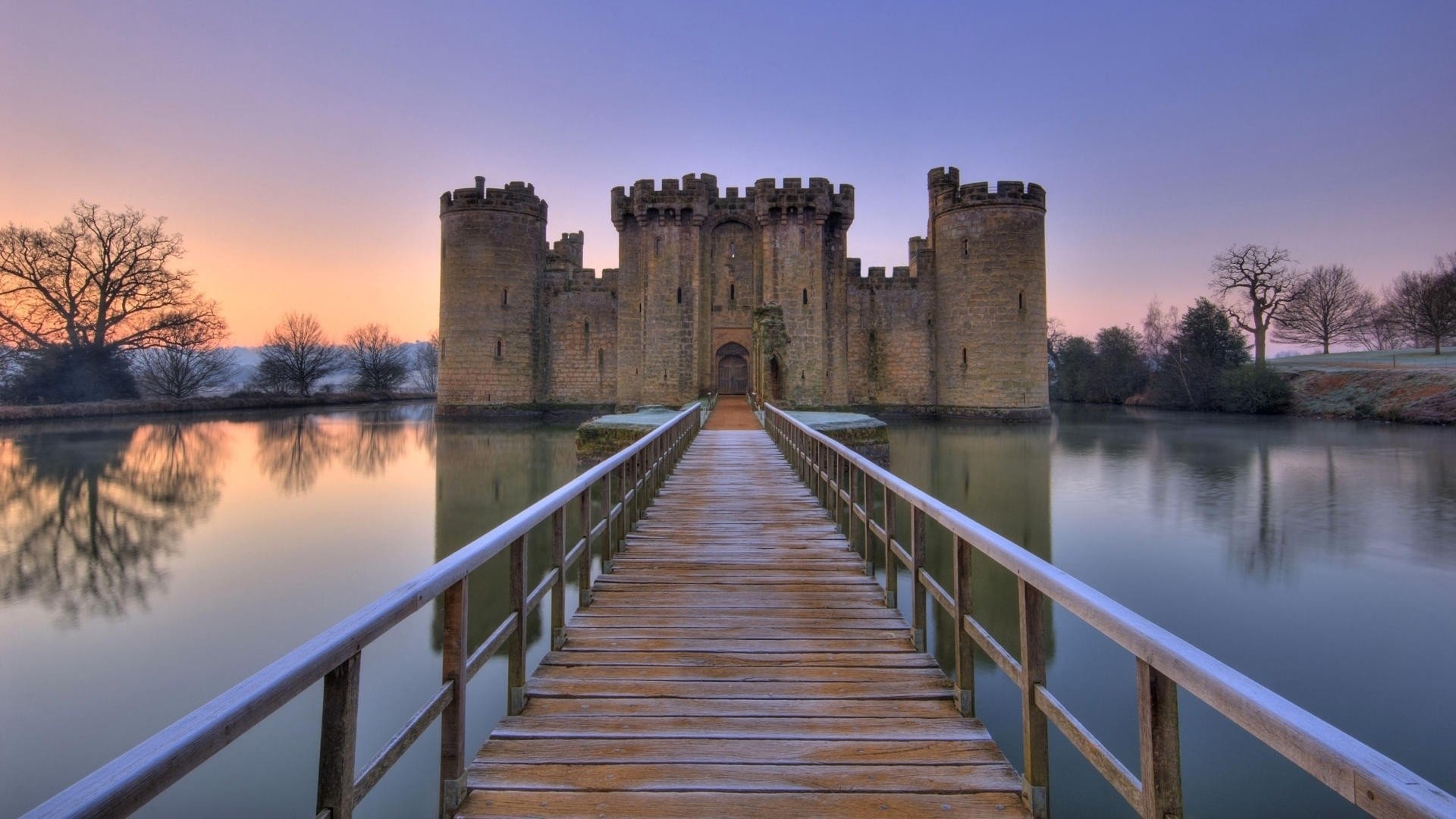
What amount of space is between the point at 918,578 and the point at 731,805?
184cm

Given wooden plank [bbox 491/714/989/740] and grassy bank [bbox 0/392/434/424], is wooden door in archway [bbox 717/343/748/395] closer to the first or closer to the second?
wooden plank [bbox 491/714/989/740]

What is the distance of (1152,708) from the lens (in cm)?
179

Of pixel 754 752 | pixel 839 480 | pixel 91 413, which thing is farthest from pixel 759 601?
pixel 91 413

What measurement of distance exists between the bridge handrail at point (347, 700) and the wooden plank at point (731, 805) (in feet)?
0.68

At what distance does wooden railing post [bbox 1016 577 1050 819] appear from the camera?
92.9 inches

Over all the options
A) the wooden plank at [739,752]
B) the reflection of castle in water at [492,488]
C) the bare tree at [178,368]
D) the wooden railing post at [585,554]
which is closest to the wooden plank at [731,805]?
the wooden plank at [739,752]

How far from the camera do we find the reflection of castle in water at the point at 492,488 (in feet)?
25.3

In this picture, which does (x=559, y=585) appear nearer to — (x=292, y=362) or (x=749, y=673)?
(x=749, y=673)

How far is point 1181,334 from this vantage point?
39.8 meters

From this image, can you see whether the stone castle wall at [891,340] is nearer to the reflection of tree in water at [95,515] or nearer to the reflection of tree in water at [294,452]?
the reflection of tree in water at [294,452]

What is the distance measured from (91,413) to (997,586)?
39.0 m

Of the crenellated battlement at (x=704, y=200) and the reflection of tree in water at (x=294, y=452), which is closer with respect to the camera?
the reflection of tree in water at (x=294, y=452)

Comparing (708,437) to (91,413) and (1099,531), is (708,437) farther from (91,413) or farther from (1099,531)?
(91,413)

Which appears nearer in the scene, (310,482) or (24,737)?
(24,737)
